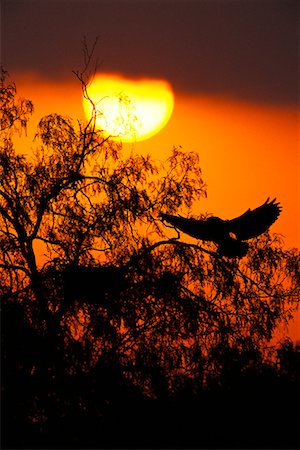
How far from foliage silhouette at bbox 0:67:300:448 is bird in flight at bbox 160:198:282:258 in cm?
29

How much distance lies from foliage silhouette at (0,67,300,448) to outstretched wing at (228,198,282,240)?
324mm

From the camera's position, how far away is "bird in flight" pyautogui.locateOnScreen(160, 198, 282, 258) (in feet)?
53.2

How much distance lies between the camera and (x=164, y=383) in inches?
569

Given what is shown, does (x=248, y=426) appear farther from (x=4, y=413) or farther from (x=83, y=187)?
(x=83, y=187)

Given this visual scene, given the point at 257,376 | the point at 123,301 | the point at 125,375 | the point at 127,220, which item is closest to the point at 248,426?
the point at 257,376

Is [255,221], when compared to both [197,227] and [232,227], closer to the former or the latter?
[232,227]

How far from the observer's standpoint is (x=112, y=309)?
15.3 metres

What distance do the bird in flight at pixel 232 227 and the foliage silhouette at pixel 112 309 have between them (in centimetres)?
29

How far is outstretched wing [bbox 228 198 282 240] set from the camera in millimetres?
16500

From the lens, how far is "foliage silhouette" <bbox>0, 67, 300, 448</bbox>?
45.2ft

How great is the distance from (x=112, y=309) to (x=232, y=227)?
9.32 ft

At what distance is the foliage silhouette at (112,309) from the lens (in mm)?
13781

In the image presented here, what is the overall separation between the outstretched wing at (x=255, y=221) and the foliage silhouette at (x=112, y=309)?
0.32 metres

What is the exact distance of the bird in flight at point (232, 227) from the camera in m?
16.2
